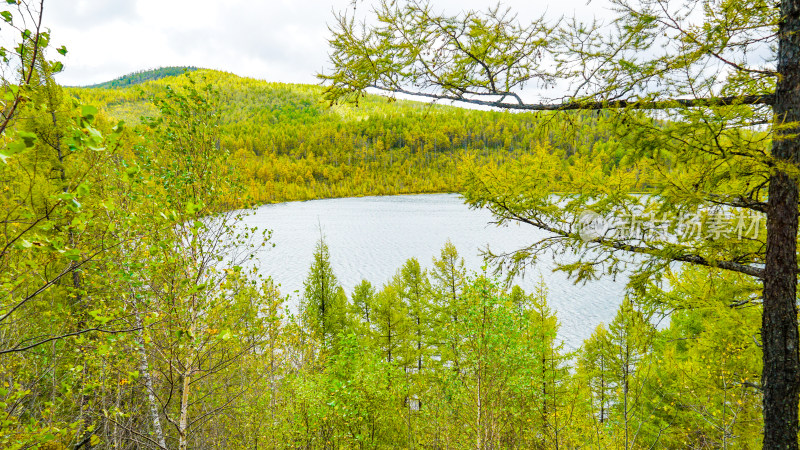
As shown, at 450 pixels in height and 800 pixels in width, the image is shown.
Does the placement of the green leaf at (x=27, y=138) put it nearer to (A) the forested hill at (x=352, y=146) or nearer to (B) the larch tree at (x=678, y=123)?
(B) the larch tree at (x=678, y=123)

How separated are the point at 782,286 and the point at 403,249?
33.8m

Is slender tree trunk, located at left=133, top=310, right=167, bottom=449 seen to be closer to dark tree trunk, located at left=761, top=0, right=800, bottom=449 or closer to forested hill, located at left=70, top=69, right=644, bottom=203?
dark tree trunk, located at left=761, top=0, right=800, bottom=449

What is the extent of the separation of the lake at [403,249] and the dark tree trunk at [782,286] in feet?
28.4

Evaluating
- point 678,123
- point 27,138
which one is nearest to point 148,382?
point 27,138

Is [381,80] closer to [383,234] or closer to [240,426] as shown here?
[240,426]

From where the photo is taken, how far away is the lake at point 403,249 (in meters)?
23.9

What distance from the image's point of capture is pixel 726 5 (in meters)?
2.76

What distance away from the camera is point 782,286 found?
2850 millimetres

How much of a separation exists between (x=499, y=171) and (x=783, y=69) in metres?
2.31

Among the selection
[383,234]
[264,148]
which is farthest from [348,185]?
[383,234]

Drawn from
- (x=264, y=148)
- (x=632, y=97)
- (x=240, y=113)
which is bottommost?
(x=632, y=97)

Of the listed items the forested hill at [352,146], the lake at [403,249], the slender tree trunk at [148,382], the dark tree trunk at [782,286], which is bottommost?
the lake at [403,249]

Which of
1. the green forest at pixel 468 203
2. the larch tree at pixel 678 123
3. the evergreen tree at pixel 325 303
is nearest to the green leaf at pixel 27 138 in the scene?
the green forest at pixel 468 203

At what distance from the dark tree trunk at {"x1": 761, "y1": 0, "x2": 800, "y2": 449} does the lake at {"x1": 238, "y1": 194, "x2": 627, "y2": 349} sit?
8654 millimetres
